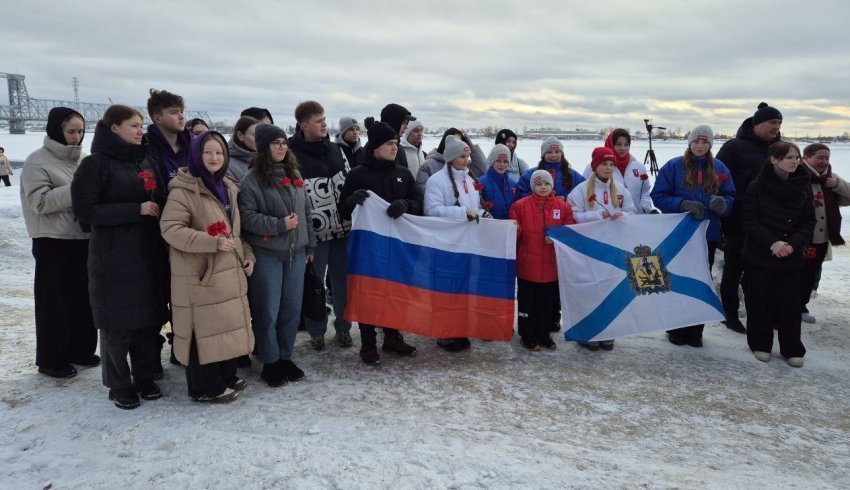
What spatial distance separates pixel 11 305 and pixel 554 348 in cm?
620

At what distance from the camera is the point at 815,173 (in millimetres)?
5754

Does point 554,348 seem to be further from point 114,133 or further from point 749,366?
point 114,133

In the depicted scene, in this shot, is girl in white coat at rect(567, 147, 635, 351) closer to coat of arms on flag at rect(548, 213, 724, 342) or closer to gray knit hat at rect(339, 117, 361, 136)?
coat of arms on flag at rect(548, 213, 724, 342)

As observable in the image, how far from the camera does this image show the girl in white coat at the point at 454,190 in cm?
495

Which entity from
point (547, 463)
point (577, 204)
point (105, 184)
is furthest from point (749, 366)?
point (105, 184)

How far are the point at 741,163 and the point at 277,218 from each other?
4.92 meters

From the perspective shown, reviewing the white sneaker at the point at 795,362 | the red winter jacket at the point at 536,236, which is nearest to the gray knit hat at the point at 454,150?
the red winter jacket at the point at 536,236

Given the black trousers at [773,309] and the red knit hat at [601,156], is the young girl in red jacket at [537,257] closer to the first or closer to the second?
the red knit hat at [601,156]

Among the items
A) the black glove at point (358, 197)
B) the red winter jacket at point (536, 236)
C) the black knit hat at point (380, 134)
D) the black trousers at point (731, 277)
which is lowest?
the black trousers at point (731, 277)

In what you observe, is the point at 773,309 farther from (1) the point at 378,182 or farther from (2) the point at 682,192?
(1) the point at 378,182

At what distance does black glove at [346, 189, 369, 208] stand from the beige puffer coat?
1166 millimetres

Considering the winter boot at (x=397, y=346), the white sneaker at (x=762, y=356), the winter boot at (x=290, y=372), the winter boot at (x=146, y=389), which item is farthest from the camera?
the white sneaker at (x=762, y=356)

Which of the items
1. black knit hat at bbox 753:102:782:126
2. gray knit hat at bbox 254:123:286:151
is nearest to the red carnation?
gray knit hat at bbox 254:123:286:151

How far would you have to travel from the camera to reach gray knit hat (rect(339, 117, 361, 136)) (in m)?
5.87
